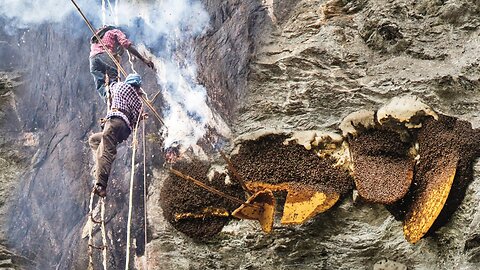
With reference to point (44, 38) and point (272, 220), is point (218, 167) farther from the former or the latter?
point (44, 38)

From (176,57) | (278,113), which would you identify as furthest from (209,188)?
(176,57)

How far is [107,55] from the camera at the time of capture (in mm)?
4578

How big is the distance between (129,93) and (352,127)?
163 cm

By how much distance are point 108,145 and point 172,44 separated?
908 mm

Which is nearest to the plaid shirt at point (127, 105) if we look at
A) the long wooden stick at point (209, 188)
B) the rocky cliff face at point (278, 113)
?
the rocky cliff face at point (278, 113)

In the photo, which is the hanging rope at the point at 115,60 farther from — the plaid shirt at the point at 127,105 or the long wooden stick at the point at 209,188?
the long wooden stick at the point at 209,188

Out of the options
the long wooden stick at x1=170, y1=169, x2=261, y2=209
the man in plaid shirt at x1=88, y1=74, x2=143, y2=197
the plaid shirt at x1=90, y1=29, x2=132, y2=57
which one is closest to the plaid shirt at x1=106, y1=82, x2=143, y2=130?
the man in plaid shirt at x1=88, y1=74, x2=143, y2=197

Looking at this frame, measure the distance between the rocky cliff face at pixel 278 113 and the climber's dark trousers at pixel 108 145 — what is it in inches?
3.0

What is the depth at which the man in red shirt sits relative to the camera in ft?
14.8

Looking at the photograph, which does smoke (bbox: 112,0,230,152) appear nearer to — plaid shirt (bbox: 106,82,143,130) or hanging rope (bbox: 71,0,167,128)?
hanging rope (bbox: 71,0,167,128)

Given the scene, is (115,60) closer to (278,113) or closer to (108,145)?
(108,145)

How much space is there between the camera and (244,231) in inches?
158

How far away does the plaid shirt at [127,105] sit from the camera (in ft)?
14.1

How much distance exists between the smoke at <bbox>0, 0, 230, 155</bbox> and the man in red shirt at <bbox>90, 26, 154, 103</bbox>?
0.23 ft
